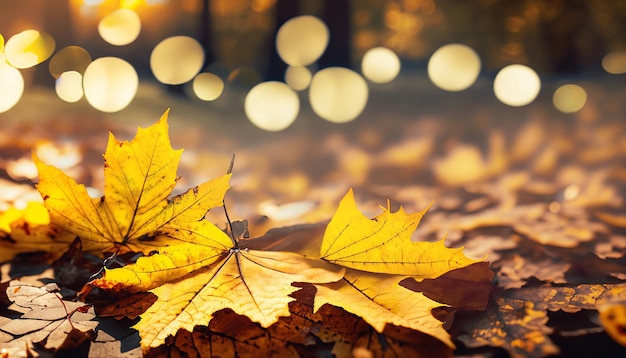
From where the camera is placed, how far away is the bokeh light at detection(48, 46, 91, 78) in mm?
7777

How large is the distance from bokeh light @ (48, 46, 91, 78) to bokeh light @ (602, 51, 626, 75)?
25.1 ft

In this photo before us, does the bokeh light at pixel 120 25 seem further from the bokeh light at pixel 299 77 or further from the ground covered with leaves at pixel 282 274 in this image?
the ground covered with leaves at pixel 282 274

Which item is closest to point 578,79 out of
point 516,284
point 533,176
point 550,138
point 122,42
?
point 550,138

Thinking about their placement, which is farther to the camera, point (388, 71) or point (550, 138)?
point (388, 71)

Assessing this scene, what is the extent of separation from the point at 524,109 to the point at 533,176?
259cm

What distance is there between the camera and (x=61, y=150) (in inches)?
97.6

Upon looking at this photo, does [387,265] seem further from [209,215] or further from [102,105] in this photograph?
[102,105]

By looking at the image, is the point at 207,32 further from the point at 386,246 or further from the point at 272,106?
the point at 386,246

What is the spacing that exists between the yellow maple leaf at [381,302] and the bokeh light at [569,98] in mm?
4265

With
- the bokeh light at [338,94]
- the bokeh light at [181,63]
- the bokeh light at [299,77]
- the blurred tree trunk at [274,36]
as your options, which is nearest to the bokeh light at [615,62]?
the bokeh light at [338,94]

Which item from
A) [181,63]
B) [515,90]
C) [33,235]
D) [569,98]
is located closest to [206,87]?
[181,63]

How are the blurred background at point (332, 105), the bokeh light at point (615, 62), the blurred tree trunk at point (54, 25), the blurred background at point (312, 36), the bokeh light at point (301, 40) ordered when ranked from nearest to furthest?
the blurred background at point (332, 105) < the bokeh light at point (301, 40) < the blurred background at point (312, 36) < the blurred tree trunk at point (54, 25) < the bokeh light at point (615, 62)

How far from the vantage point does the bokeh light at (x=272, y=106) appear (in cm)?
A: 426

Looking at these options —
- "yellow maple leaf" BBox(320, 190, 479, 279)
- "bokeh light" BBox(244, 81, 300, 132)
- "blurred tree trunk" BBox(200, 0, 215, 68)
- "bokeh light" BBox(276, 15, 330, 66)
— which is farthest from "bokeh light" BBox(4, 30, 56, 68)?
"yellow maple leaf" BBox(320, 190, 479, 279)
